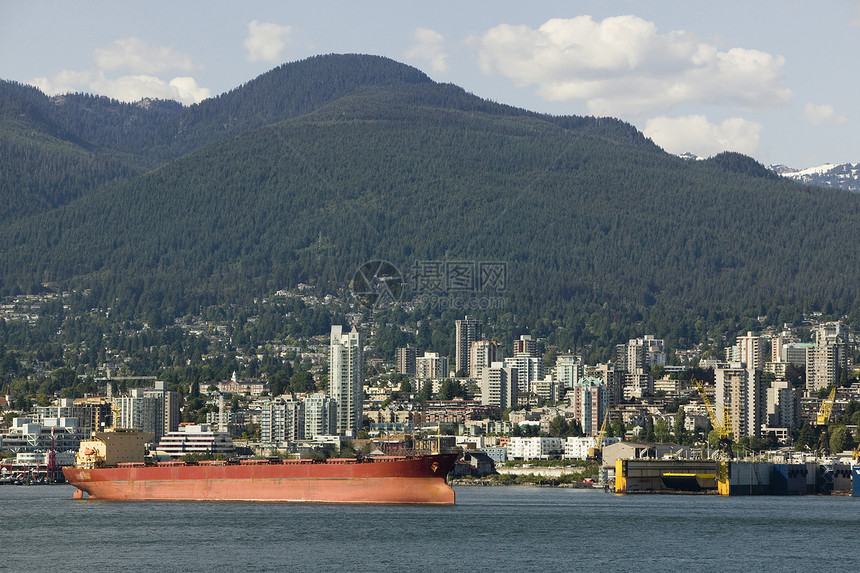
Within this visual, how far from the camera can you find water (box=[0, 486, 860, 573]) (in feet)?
235

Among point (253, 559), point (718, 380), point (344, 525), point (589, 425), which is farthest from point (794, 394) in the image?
point (253, 559)

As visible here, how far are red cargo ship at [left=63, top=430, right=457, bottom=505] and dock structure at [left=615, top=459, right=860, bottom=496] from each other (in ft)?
114

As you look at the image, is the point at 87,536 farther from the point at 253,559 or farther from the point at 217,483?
the point at 217,483

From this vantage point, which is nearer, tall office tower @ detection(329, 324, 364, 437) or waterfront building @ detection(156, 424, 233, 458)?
waterfront building @ detection(156, 424, 233, 458)

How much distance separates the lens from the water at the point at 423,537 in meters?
71.8

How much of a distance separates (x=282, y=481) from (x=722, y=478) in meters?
41.4

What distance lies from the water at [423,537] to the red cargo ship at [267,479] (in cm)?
185

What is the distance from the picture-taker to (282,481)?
10556cm

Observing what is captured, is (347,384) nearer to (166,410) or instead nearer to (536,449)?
(166,410)

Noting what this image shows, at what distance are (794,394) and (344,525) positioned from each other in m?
114

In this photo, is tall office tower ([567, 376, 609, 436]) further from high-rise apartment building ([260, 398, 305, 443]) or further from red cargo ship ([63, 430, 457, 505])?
red cargo ship ([63, 430, 457, 505])

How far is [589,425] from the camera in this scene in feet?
Result: 645

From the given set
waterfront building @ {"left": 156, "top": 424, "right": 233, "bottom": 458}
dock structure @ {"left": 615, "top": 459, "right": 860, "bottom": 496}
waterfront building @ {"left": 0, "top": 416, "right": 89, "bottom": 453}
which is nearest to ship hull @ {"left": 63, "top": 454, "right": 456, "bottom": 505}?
dock structure @ {"left": 615, "top": 459, "right": 860, "bottom": 496}

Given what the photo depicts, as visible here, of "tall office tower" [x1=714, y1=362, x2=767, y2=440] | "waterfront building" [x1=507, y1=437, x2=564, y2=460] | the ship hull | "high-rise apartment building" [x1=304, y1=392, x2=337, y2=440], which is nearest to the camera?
the ship hull
